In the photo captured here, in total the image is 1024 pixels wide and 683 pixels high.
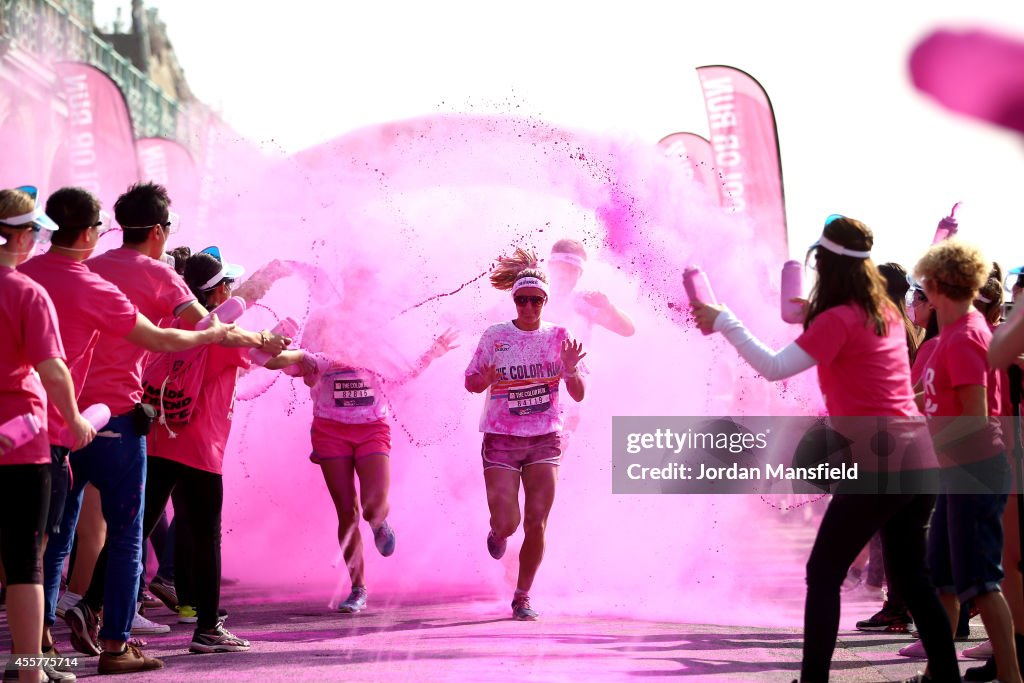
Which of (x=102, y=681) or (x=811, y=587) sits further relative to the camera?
(x=102, y=681)

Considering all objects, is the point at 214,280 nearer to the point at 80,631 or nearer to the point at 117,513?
the point at 117,513

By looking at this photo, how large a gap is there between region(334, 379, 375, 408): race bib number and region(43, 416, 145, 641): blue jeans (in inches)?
84.4

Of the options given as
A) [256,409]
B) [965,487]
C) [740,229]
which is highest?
[740,229]

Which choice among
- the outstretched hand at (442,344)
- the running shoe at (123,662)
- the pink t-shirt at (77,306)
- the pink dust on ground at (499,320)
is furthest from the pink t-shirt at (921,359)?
the running shoe at (123,662)

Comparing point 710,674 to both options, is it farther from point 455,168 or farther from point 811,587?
point 455,168

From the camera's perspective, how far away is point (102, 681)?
15.4 feet

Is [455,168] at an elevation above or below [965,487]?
above

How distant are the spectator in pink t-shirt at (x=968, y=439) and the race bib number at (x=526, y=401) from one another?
2.27 meters

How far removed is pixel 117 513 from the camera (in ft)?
16.0

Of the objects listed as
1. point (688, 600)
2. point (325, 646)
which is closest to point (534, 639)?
point (325, 646)

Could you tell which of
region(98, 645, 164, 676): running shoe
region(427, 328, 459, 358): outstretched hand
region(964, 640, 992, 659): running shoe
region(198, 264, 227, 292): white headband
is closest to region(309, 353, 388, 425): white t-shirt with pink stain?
region(427, 328, 459, 358): outstretched hand

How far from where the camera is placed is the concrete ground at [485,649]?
485cm

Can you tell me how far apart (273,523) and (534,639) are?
3006mm

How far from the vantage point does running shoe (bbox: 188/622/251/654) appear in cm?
540
